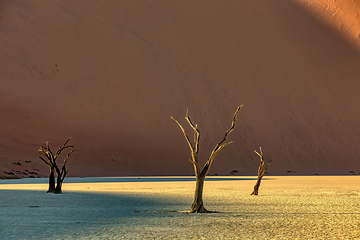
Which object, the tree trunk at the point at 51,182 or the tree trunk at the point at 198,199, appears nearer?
the tree trunk at the point at 198,199

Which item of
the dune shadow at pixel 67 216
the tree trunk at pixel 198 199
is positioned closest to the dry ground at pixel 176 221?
the dune shadow at pixel 67 216

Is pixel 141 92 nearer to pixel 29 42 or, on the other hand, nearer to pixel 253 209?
pixel 29 42

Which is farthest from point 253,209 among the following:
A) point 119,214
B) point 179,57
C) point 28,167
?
point 179,57

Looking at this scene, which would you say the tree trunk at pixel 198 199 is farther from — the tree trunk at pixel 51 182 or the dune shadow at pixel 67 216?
the tree trunk at pixel 51 182

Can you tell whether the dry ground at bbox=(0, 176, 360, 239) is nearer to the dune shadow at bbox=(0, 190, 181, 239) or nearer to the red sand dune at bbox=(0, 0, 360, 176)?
the dune shadow at bbox=(0, 190, 181, 239)

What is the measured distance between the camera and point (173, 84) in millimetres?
59812

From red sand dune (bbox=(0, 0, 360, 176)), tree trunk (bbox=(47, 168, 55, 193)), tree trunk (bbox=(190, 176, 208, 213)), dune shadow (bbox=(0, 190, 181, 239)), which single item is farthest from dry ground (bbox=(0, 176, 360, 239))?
red sand dune (bbox=(0, 0, 360, 176))

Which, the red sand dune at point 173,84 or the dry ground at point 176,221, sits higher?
the red sand dune at point 173,84

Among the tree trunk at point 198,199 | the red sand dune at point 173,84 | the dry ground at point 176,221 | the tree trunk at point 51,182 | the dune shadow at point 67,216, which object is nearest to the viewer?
the dry ground at point 176,221

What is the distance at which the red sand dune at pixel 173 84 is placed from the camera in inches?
2108

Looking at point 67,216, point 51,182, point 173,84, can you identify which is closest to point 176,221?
point 67,216

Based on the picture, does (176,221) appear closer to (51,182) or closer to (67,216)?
(67,216)

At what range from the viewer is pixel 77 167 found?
47.4 metres

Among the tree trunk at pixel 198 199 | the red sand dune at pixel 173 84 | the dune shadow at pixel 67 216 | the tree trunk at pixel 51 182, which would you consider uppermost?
the red sand dune at pixel 173 84
